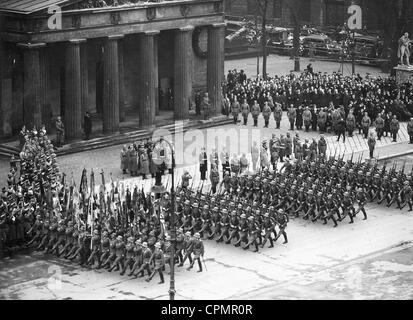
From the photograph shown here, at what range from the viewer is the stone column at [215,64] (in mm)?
60812

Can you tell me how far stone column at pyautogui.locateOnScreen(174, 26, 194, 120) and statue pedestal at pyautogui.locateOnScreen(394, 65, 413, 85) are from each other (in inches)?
689

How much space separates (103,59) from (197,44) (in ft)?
30.1

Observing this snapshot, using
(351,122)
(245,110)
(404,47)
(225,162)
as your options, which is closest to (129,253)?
(225,162)

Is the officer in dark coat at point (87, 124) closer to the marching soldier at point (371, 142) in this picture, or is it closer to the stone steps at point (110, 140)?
the stone steps at point (110, 140)

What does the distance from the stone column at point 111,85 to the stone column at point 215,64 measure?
6.49 m

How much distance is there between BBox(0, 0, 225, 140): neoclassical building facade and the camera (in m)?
52.9

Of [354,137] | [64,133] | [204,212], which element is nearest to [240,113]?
[354,137]

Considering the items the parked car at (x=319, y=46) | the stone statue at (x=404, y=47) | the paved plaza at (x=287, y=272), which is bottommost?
the paved plaza at (x=287, y=272)

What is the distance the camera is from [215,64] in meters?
61.5

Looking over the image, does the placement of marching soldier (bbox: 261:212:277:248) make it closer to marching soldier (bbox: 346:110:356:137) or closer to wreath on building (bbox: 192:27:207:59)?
marching soldier (bbox: 346:110:356:137)

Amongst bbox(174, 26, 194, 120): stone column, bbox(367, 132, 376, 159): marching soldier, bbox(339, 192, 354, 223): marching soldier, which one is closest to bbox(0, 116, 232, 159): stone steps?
bbox(174, 26, 194, 120): stone column

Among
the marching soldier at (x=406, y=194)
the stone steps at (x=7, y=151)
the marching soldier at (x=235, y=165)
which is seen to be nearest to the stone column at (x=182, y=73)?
the marching soldier at (x=235, y=165)

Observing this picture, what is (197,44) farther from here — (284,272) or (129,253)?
(129,253)

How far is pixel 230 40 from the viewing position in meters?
88.7
